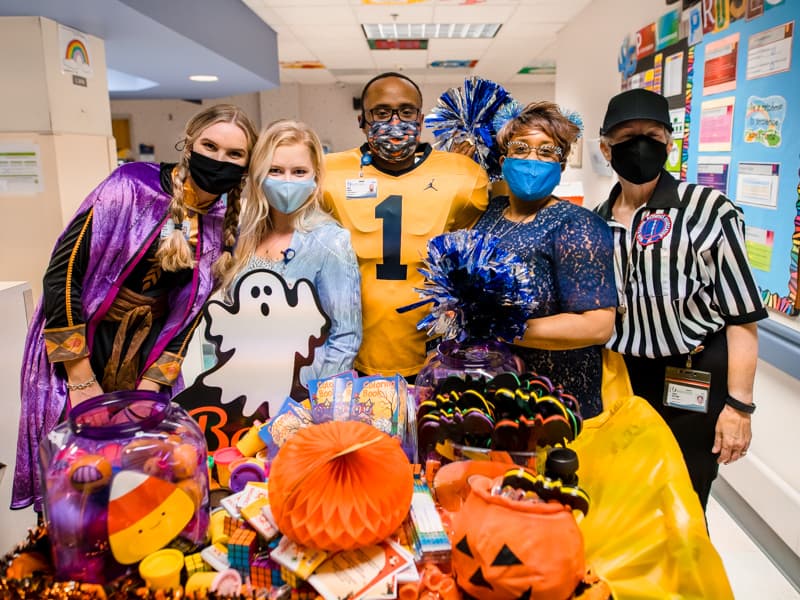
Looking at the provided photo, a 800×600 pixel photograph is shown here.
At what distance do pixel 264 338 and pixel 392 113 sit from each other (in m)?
0.77

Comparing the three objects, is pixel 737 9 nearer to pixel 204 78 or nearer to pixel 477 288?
pixel 477 288

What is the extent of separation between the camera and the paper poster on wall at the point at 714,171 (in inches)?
123

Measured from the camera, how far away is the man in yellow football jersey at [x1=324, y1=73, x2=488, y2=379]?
5.84 feet

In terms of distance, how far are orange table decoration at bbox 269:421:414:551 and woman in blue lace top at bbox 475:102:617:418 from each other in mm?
572

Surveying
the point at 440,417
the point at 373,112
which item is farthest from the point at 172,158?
the point at 440,417

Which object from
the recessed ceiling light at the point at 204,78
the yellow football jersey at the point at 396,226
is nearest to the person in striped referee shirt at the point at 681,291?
the yellow football jersey at the point at 396,226

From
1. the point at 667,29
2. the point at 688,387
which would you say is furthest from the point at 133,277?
A: the point at 667,29

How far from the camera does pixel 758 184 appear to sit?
2811mm

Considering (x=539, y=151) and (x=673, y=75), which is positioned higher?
(x=673, y=75)

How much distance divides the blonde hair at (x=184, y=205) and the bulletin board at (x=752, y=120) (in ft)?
7.39

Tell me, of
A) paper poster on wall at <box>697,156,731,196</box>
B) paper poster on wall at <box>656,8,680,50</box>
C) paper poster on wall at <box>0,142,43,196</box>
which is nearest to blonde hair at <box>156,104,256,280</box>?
paper poster on wall at <box>0,142,43,196</box>

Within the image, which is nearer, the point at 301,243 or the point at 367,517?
the point at 367,517

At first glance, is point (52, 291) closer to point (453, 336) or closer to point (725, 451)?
point (453, 336)

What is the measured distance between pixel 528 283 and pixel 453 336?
7.9 inches
